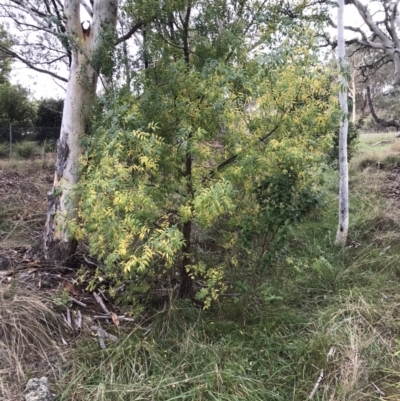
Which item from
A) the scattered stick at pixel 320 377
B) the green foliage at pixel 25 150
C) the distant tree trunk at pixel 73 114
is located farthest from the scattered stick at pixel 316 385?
the green foliage at pixel 25 150

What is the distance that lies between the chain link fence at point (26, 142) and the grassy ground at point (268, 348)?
30.3 feet

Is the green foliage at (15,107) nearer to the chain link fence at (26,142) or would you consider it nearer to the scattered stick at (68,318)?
the chain link fence at (26,142)

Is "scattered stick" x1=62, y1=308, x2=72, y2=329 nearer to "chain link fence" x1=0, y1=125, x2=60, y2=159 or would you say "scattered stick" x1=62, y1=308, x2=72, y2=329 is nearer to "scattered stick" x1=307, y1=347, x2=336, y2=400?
"scattered stick" x1=307, y1=347, x2=336, y2=400

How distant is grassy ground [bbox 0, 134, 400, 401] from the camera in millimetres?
2949

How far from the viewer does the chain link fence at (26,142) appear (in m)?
12.4

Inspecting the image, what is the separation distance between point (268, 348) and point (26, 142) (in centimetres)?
1192

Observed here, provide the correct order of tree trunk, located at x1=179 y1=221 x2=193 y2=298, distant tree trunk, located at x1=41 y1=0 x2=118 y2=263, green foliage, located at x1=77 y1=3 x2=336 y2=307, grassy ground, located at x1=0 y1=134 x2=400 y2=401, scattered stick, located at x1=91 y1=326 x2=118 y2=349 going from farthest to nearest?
1. distant tree trunk, located at x1=41 y1=0 x2=118 y2=263
2. tree trunk, located at x1=179 y1=221 x2=193 y2=298
3. scattered stick, located at x1=91 y1=326 x2=118 y2=349
4. green foliage, located at x1=77 y1=3 x2=336 y2=307
5. grassy ground, located at x1=0 y1=134 x2=400 y2=401

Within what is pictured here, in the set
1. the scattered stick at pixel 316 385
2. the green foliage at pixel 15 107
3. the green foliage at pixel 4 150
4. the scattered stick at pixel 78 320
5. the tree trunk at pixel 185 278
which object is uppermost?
the green foliage at pixel 15 107

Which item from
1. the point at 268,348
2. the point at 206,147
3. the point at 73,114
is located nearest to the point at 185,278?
the point at 268,348

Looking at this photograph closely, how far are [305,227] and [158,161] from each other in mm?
3858

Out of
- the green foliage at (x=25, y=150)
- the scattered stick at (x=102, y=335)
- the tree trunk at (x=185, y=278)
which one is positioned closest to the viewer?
the scattered stick at (x=102, y=335)

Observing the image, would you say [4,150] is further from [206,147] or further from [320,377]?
[320,377]

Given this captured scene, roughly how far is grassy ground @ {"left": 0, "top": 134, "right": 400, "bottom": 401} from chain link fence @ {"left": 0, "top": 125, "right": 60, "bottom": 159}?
923cm

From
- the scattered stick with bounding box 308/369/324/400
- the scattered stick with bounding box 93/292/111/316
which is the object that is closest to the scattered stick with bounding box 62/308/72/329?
the scattered stick with bounding box 93/292/111/316
